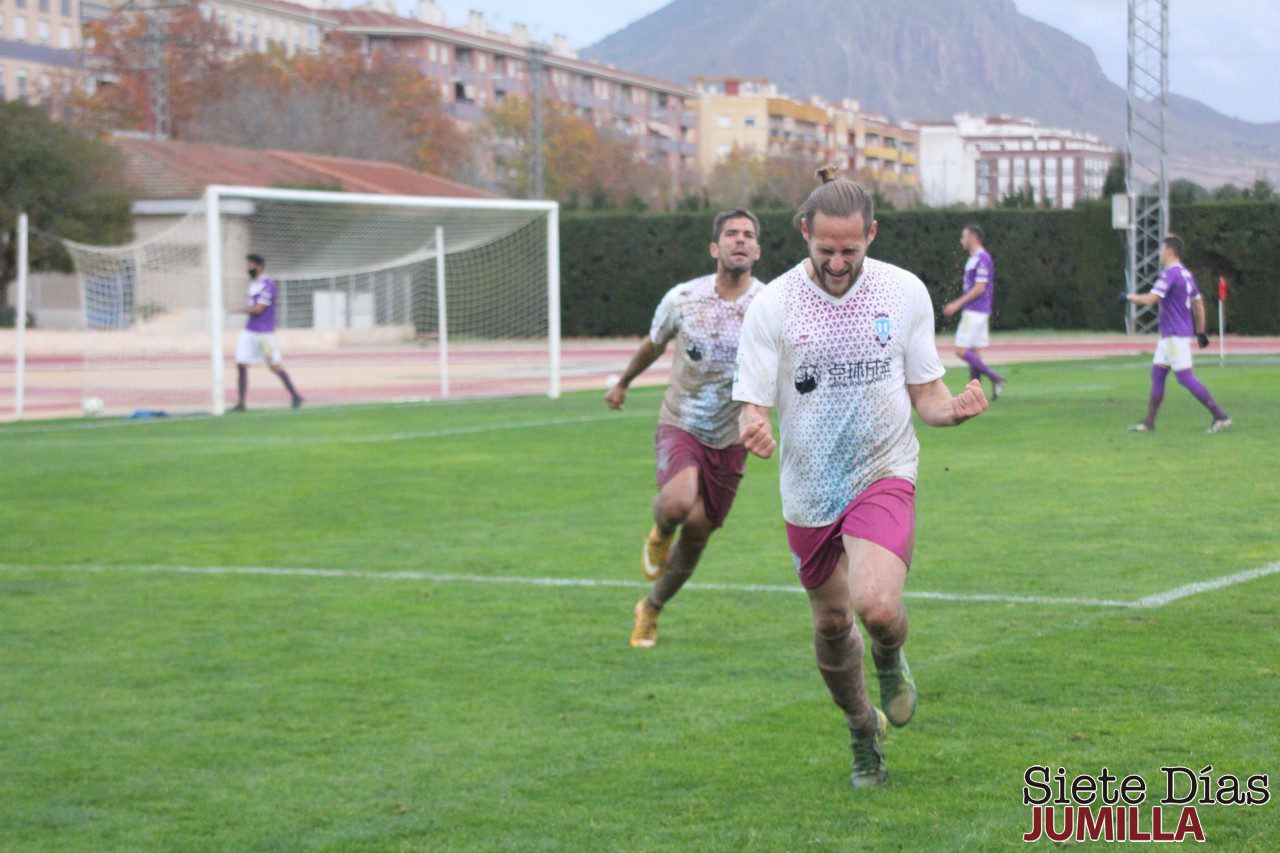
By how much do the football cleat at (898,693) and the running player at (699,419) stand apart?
250 centimetres

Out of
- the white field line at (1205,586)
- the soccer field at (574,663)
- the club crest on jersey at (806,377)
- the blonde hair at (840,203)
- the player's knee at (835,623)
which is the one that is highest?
the blonde hair at (840,203)

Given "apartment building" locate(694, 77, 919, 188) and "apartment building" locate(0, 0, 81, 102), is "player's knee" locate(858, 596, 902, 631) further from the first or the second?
"apartment building" locate(694, 77, 919, 188)

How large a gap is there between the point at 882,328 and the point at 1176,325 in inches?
496

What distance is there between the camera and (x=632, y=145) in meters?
89.0

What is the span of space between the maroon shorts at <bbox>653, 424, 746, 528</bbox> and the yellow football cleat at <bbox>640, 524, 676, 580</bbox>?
33 centimetres

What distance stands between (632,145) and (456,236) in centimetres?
4962

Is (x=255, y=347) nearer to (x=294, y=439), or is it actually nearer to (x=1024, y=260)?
(x=294, y=439)

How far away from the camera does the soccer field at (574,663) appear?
18.2 feet

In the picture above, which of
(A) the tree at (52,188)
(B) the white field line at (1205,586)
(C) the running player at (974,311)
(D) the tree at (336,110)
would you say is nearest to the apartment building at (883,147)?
(D) the tree at (336,110)

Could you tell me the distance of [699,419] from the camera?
827 cm

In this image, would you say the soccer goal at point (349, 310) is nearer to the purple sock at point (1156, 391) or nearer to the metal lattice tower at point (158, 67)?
the purple sock at point (1156, 391)

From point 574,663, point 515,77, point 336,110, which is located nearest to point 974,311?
point 574,663

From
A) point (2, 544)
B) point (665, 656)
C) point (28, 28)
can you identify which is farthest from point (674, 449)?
point (28, 28)

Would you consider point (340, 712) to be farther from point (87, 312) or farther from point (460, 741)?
point (87, 312)
